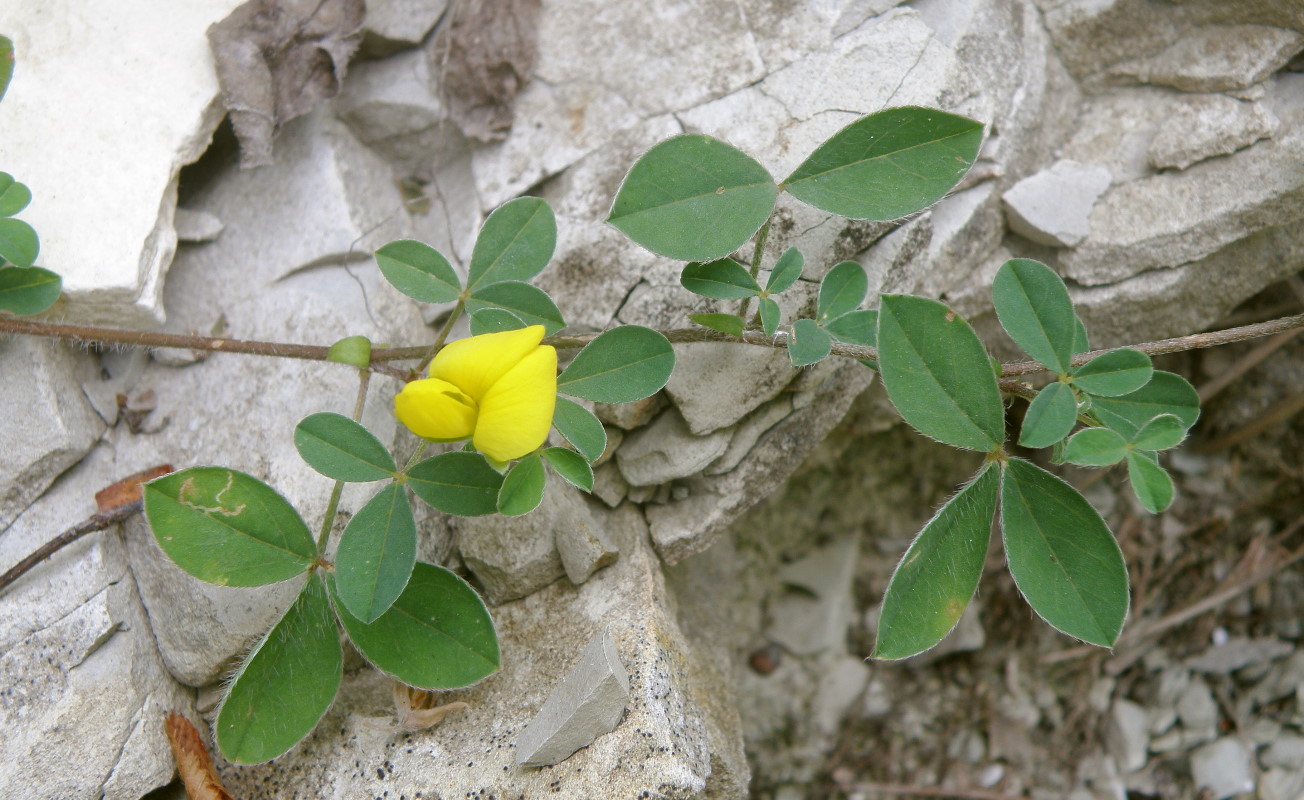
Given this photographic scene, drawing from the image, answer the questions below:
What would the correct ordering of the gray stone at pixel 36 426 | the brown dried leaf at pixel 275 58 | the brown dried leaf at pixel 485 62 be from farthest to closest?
the brown dried leaf at pixel 485 62, the brown dried leaf at pixel 275 58, the gray stone at pixel 36 426

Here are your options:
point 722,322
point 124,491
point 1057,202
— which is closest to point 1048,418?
point 722,322

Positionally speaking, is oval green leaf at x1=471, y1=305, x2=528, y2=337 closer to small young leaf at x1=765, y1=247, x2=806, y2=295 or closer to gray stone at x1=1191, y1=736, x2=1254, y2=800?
small young leaf at x1=765, y1=247, x2=806, y2=295

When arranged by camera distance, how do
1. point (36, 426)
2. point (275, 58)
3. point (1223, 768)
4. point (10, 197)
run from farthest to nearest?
1. point (1223, 768)
2. point (275, 58)
3. point (36, 426)
4. point (10, 197)

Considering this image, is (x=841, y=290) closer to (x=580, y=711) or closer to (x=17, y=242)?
(x=580, y=711)

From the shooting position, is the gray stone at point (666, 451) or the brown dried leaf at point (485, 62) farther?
the brown dried leaf at point (485, 62)

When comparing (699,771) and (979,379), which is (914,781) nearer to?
(699,771)

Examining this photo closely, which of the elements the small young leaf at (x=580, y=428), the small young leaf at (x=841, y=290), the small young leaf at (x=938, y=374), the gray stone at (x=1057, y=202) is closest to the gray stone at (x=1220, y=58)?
the gray stone at (x=1057, y=202)

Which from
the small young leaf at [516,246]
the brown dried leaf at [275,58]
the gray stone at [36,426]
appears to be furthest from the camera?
the brown dried leaf at [275,58]

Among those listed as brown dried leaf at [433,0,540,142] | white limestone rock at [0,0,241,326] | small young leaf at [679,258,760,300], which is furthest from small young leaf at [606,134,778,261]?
white limestone rock at [0,0,241,326]

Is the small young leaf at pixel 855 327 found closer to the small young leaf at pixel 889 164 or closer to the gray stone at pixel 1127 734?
the small young leaf at pixel 889 164
